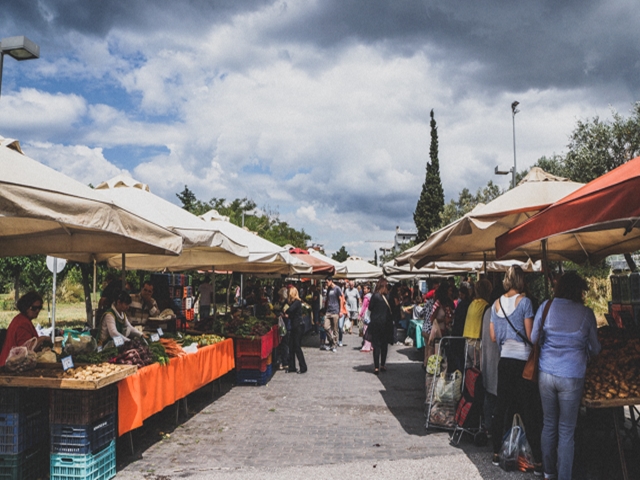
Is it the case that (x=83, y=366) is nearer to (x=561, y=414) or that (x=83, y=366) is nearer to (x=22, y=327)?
A: (x=22, y=327)

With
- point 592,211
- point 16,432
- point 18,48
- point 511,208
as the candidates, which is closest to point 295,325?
point 511,208

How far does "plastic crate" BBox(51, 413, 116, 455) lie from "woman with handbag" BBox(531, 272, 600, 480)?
428cm

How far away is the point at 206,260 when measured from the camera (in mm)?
11875

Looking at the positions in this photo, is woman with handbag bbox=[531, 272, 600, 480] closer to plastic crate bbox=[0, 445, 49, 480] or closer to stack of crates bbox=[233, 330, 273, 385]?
plastic crate bbox=[0, 445, 49, 480]

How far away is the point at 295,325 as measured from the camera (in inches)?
484

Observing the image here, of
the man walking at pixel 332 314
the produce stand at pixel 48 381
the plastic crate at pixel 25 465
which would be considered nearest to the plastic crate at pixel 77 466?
the plastic crate at pixel 25 465

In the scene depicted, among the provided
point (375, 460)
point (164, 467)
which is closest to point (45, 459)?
point (164, 467)

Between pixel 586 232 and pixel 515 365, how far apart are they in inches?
111

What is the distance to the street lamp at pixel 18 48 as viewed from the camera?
8.16 metres

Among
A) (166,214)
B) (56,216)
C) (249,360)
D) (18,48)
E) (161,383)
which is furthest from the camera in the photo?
(249,360)

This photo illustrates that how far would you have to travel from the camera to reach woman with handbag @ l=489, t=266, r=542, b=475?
5809 millimetres

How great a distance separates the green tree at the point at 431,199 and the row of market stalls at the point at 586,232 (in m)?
43.1

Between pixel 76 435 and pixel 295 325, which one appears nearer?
pixel 76 435

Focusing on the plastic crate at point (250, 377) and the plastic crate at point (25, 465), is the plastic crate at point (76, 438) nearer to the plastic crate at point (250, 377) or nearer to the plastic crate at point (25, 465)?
the plastic crate at point (25, 465)
